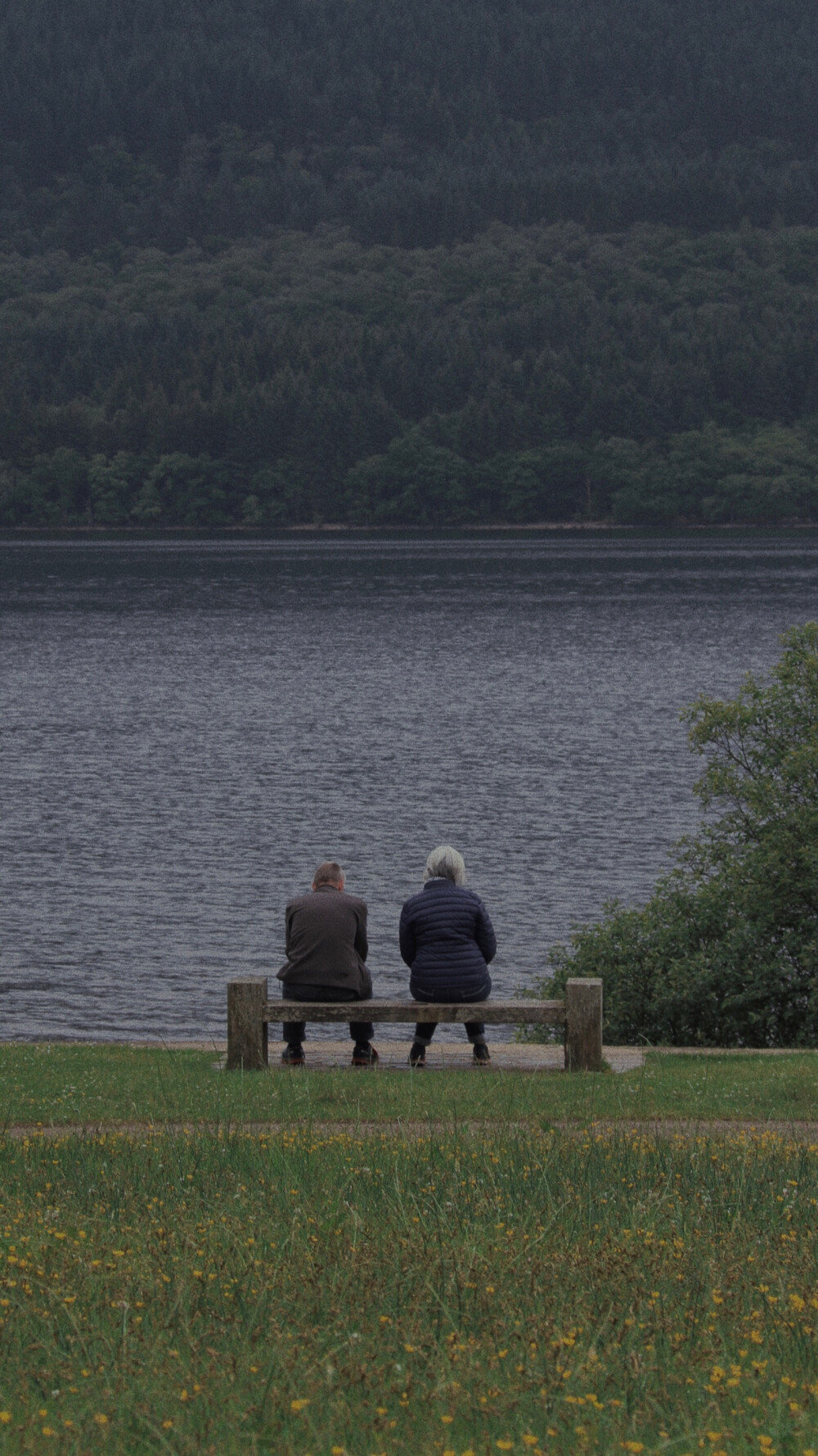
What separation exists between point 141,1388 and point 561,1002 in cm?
759

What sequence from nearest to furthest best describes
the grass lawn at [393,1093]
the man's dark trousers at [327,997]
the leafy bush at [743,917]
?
the grass lawn at [393,1093] < the man's dark trousers at [327,997] < the leafy bush at [743,917]

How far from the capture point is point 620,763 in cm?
5097

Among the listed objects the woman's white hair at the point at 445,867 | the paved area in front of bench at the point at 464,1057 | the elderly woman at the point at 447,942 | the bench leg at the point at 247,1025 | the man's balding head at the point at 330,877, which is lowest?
the paved area in front of bench at the point at 464,1057

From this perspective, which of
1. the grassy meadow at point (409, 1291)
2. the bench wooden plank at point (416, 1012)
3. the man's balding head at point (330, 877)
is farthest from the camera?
the man's balding head at point (330, 877)

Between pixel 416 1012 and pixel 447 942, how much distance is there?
2.87 feet

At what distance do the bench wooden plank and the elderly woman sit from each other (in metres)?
0.42

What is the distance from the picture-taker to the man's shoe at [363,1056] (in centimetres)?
1285

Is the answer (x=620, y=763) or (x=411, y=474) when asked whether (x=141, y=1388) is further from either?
(x=411, y=474)

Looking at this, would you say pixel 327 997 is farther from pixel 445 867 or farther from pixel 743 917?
pixel 743 917

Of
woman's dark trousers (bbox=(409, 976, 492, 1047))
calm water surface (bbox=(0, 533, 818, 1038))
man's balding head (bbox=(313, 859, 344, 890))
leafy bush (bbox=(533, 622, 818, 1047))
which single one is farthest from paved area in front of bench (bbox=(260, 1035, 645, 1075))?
calm water surface (bbox=(0, 533, 818, 1038))

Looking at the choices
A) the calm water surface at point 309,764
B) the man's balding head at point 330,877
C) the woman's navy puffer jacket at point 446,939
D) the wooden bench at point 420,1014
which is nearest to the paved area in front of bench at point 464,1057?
the wooden bench at point 420,1014

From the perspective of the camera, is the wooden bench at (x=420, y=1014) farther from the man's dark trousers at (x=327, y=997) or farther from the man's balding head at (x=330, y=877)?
the man's balding head at (x=330, y=877)

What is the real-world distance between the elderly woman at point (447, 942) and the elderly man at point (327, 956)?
374mm

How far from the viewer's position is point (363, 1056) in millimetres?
12906
